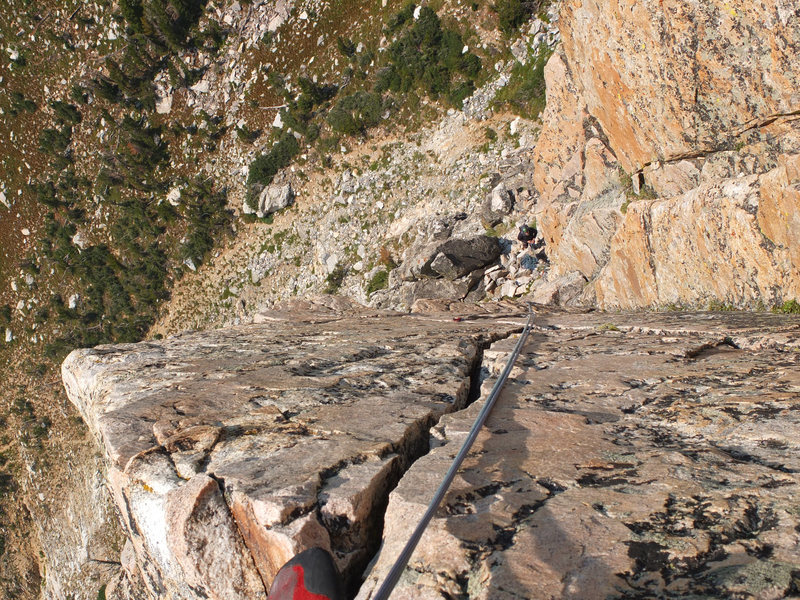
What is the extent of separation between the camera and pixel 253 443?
522 centimetres

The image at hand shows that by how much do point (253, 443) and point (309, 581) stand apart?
2162 millimetres

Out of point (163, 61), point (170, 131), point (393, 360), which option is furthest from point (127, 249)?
point (393, 360)

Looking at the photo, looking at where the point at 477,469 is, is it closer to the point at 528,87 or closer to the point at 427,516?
the point at 427,516

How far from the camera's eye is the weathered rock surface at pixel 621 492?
3.12m

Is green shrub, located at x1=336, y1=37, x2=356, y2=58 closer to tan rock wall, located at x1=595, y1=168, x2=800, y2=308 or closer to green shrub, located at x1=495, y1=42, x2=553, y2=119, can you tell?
green shrub, located at x1=495, y1=42, x2=553, y2=119

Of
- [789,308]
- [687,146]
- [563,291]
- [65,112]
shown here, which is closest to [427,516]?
[789,308]

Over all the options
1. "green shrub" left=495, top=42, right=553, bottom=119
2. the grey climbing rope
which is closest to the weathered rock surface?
the grey climbing rope

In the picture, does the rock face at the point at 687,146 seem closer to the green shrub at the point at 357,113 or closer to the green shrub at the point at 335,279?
the green shrub at the point at 335,279

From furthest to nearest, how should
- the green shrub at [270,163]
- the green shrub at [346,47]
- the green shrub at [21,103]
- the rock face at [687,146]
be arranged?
the green shrub at [21,103], the green shrub at [270,163], the green shrub at [346,47], the rock face at [687,146]

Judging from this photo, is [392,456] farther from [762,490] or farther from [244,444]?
[762,490]

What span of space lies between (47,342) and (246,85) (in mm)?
31543

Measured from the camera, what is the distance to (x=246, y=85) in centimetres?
4175

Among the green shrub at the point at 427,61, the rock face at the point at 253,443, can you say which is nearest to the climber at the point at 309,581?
the rock face at the point at 253,443

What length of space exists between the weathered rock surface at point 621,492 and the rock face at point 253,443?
0.48m
